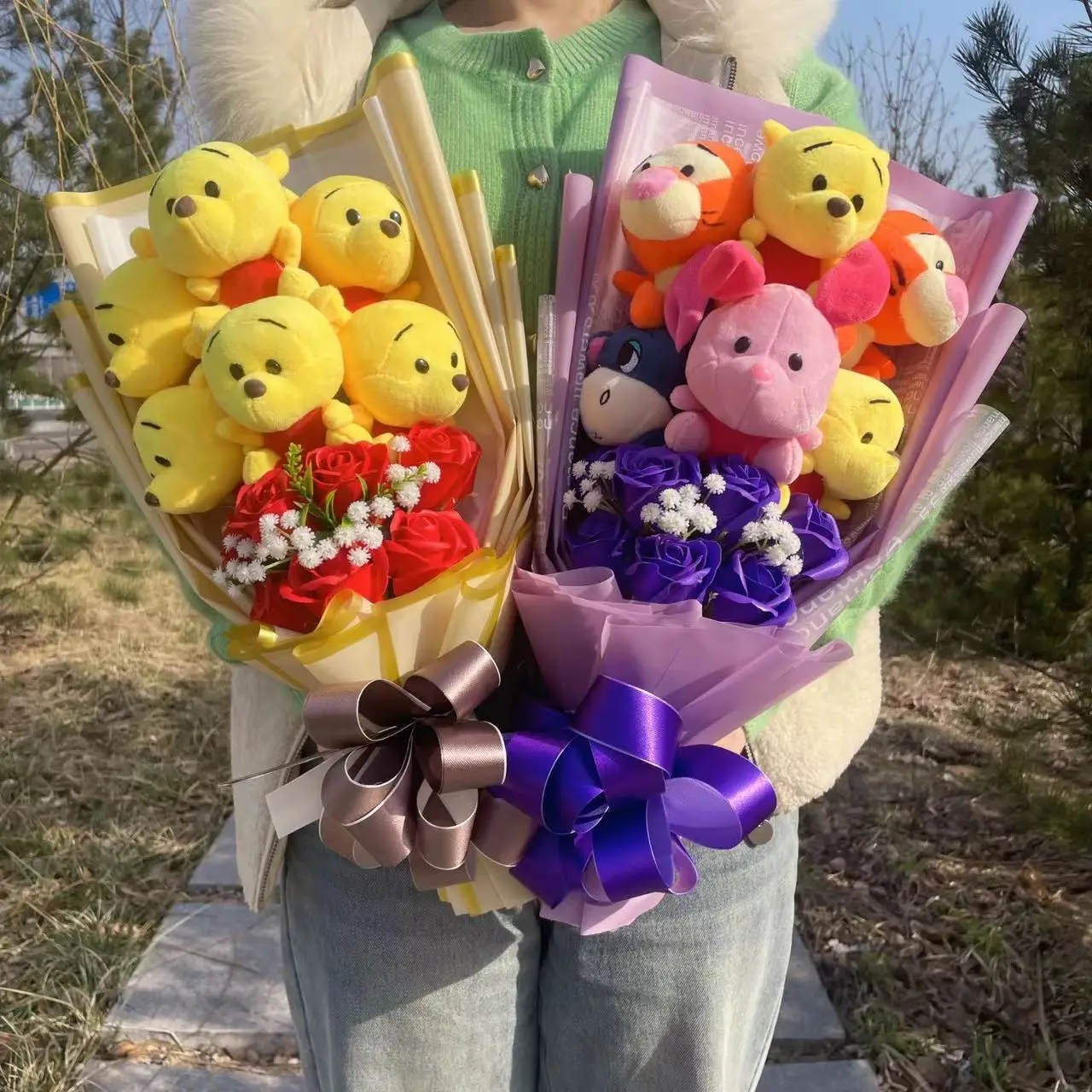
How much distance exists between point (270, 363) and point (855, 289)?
478 mm

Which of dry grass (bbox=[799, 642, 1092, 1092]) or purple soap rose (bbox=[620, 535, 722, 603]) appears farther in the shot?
dry grass (bbox=[799, 642, 1092, 1092])

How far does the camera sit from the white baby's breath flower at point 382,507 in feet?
2.39

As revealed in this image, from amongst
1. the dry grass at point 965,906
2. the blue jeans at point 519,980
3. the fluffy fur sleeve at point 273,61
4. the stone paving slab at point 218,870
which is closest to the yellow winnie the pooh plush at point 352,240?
the fluffy fur sleeve at point 273,61

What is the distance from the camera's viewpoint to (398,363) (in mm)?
771

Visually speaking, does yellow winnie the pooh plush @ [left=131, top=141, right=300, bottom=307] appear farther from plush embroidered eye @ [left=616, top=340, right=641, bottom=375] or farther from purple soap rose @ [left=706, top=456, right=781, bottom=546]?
purple soap rose @ [left=706, top=456, right=781, bottom=546]

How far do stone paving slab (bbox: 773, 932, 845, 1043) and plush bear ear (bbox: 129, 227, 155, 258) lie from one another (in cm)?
164

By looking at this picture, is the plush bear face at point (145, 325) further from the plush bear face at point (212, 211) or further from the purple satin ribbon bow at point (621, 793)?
the purple satin ribbon bow at point (621, 793)

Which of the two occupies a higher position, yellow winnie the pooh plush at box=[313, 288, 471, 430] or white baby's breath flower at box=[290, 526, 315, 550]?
yellow winnie the pooh plush at box=[313, 288, 471, 430]

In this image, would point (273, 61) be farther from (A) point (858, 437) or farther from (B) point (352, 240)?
(A) point (858, 437)

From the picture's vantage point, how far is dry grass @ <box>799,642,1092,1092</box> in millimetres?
1759

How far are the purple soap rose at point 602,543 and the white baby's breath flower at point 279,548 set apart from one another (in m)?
0.24

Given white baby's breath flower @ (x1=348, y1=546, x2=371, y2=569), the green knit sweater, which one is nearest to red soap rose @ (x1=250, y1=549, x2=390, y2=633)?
white baby's breath flower @ (x1=348, y1=546, x2=371, y2=569)

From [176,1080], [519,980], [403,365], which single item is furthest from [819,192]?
[176,1080]

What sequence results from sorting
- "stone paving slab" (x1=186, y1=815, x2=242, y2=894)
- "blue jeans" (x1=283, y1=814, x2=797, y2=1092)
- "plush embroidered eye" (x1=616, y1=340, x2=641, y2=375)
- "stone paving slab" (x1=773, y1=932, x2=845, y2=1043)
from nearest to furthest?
"plush embroidered eye" (x1=616, y1=340, x2=641, y2=375) → "blue jeans" (x1=283, y1=814, x2=797, y2=1092) → "stone paving slab" (x1=773, y1=932, x2=845, y2=1043) → "stone paving slab" (x1=186, y1=815, x2=242, y2=894)
